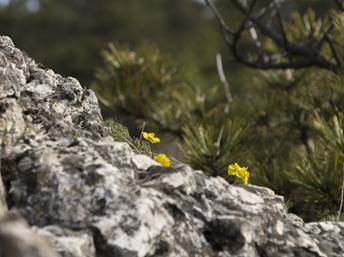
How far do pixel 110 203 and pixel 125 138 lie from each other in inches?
Result: 30.1

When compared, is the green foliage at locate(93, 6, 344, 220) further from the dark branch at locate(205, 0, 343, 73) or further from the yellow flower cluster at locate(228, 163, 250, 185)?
the yellow flower cluster at locate(228, 163, 250, 185)

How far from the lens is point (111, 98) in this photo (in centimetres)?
582

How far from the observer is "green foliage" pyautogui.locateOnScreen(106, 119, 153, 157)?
3055 mm

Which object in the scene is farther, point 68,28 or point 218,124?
point 68,28

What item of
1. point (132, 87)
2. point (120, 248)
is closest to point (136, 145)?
point (120, 248)

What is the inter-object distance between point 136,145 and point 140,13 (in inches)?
1060

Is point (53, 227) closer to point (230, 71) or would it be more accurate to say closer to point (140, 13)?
point (230, 71)

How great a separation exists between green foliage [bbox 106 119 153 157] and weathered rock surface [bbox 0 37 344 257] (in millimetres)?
140

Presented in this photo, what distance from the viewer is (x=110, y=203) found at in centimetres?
232

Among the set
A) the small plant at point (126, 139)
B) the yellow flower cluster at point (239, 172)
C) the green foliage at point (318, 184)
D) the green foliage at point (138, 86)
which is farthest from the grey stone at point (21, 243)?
the green foliage at point (138, 86)

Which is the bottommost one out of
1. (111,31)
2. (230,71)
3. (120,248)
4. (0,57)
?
(120,248)

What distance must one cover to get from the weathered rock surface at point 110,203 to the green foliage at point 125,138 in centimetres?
14

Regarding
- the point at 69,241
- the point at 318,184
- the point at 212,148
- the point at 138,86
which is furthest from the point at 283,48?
the point at 69,241

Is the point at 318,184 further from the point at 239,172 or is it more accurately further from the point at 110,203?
the point at 110,203
